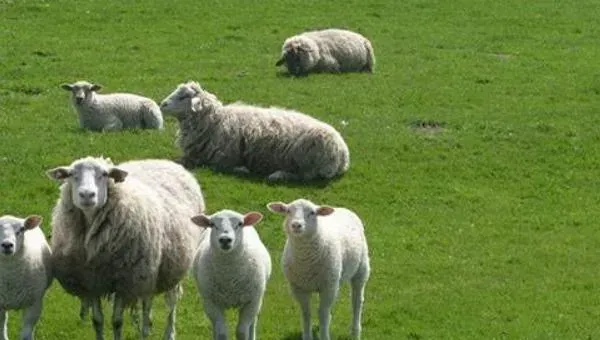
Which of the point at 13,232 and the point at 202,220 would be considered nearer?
the point at 13,232

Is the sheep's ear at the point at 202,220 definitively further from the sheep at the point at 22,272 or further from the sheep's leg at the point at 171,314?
the sheep's leg at the point at 171,314

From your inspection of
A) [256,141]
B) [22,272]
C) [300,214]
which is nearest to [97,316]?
[22,272]

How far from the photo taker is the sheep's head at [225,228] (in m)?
11.4

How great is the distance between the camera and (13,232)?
11.5m

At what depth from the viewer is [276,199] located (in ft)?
60.9

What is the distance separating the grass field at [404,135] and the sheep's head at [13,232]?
1806 millimetres

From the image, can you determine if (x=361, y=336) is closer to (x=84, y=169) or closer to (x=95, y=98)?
(x=84, y=169)

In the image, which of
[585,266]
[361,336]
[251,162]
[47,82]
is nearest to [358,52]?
[47,82]

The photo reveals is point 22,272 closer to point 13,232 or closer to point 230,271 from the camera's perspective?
point 13,232

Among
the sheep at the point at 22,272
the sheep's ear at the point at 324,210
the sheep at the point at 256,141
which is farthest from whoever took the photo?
the sheep at the point at 256,141

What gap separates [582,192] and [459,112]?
16.4ft

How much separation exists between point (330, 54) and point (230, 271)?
56.8 ft

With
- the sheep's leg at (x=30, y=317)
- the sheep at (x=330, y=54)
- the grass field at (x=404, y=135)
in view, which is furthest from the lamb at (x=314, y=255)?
the sheep at (x=330, y=54)

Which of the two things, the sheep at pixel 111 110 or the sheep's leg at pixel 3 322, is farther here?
the sheep at pixel 111 110
